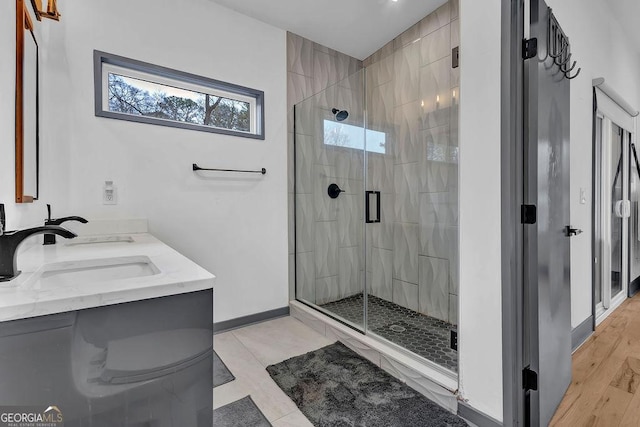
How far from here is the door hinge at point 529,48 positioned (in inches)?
48.6

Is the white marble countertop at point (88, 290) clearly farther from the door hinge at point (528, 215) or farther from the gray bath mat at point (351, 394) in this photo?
the door hinge at point (528, 215)

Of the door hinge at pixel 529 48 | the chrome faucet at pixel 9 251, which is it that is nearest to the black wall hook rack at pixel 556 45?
the door hinge at pixel 529 48

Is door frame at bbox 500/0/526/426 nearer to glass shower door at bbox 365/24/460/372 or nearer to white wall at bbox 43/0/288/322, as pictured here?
glass shower door at bbox 365/24/460/372

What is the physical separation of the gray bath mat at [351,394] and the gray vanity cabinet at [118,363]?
2.91 feet

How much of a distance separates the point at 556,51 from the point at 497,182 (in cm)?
87

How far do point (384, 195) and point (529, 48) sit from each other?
168 cm

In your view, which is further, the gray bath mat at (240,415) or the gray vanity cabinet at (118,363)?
the gray bath mat at (240,415)

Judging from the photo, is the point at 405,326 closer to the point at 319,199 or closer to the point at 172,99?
the point at 319,199

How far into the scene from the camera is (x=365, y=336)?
208cm

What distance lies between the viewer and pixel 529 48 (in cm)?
124

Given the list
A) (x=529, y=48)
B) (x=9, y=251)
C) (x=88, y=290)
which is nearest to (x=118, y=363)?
(x=88, y=290)

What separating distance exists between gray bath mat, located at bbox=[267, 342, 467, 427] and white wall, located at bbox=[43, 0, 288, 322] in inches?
35.3

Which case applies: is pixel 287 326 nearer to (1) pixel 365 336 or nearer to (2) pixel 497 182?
(1) pixel 365 336

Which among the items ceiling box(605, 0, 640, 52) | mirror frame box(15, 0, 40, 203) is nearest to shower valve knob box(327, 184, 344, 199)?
mirror frame box(15, 0, 40, 203)
